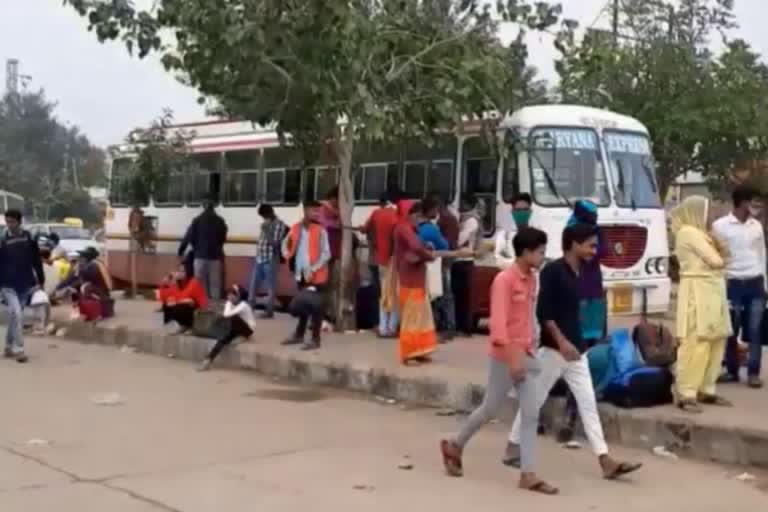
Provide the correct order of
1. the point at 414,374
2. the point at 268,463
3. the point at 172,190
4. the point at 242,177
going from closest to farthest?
the point at 268,463
the point at 414,374
the point at 242,177
the point at 172,190

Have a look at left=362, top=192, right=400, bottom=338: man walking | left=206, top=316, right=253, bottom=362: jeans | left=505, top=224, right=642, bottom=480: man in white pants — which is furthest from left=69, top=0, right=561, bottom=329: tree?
left=505, top=224, right=642, bottom=480: man in white pants

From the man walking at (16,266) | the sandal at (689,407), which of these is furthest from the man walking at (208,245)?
the sandal at (689,407)

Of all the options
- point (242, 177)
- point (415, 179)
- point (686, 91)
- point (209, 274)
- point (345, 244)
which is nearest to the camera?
point (345, 244)

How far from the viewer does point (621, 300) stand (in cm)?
1448

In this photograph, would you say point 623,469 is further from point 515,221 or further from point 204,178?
point 204,178

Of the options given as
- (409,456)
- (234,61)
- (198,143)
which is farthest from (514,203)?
(198,143)

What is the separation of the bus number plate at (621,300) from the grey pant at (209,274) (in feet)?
20.3

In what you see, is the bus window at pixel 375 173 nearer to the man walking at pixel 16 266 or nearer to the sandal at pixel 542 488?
the man walking at pixel 16 266

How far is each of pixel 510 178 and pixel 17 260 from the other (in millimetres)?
5848

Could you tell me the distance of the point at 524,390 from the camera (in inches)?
285

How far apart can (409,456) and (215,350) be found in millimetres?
5201

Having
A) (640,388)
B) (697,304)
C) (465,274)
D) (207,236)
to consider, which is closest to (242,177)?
(207,236)

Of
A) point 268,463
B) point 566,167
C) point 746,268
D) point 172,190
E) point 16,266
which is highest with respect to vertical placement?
point 566,167

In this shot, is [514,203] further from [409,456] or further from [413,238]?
[409,456]
